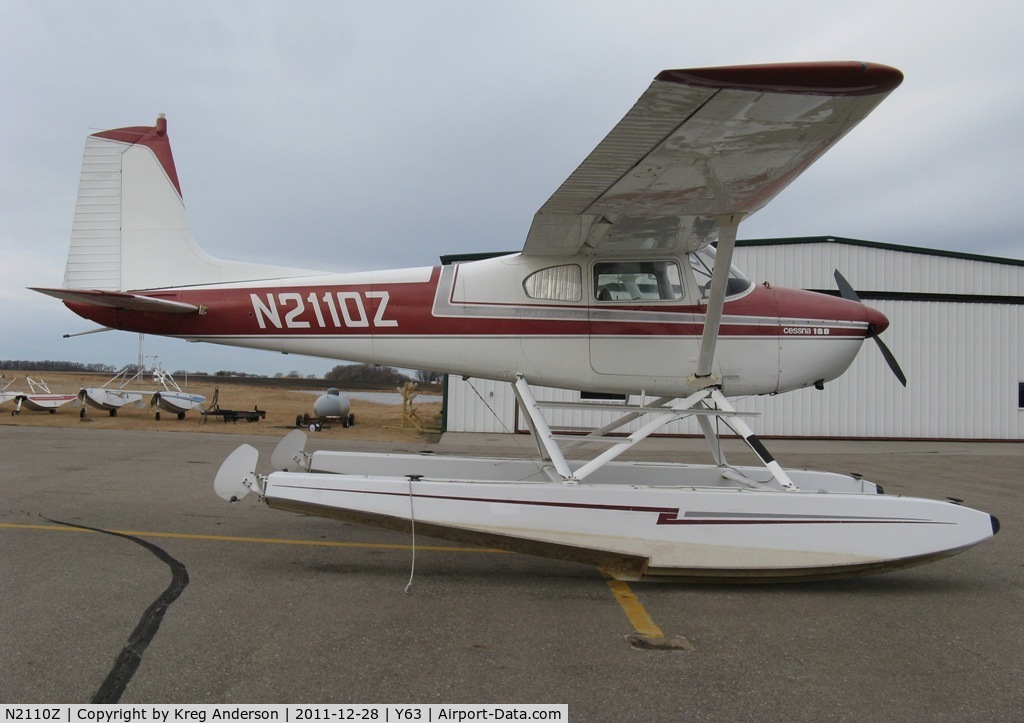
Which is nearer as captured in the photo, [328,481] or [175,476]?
[328,481]

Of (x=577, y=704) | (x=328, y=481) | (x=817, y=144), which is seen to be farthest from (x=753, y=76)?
(x=328, y=481)

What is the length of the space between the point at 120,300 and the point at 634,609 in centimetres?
487

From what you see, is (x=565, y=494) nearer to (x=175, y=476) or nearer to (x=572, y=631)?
(x=572, y=631)

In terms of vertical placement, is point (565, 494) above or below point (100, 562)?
above

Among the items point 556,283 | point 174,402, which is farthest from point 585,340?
point 174,402

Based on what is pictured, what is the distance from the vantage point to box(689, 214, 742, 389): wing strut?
4832 mm

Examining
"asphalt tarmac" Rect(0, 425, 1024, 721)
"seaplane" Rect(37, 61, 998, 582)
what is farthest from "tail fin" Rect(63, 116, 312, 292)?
"asphalt tarmac" Rect(0, 425, 1024, 721)

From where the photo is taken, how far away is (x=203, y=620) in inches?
142

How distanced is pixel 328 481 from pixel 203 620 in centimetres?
120

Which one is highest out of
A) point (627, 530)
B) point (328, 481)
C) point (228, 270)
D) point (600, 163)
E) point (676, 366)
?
point (600, 163)

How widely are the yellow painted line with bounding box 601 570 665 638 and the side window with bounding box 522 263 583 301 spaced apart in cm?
236

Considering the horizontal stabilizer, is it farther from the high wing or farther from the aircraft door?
the aircraft door

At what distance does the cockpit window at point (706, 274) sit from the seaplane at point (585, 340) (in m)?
0.02

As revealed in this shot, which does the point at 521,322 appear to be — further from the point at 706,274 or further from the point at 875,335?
the point at 875,335
